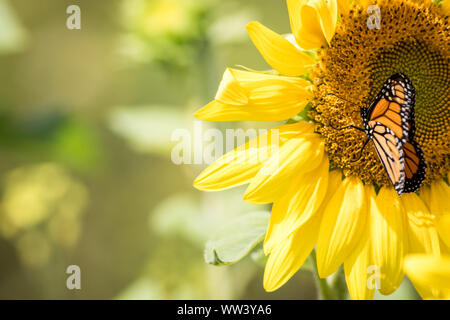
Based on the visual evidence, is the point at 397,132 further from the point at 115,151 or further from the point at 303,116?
the point at 115,151

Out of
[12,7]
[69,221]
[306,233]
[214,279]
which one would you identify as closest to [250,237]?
[306,233]

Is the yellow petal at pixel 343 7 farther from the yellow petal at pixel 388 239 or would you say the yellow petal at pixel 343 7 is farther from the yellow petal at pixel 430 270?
the yellow petal at pixel 430 270

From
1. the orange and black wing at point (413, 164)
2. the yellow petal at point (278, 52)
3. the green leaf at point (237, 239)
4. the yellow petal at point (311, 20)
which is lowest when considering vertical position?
the green leaf at point (237, 239)

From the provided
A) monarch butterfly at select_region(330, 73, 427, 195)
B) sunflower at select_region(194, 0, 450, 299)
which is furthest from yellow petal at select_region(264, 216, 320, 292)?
monarch butterfly at select_region(330, 73, 427, 195)

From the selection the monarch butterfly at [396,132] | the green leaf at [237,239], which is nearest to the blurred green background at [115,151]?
the green leaf at [237,239]

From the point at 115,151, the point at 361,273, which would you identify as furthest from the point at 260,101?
the point at 115,151

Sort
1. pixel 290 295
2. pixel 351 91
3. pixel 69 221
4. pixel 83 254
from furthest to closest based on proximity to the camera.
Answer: pixel 83 254 < pixel 290 295 < pixel 69 221 < pixel 351 91

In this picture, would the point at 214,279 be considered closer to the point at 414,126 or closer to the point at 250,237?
the point at 250,237
